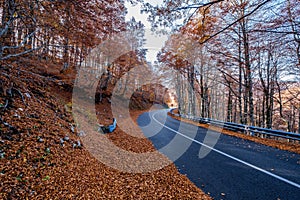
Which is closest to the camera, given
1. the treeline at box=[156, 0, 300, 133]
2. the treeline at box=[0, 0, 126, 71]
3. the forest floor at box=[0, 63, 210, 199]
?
the forest floor at box=[0, 63, 210, 199]

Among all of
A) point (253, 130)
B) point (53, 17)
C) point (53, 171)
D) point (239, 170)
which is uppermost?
point (53, 17)

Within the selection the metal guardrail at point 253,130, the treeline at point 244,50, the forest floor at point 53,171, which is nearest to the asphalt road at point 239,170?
the forest floor at point 53,171

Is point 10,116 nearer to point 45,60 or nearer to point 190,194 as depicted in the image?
point 190,194

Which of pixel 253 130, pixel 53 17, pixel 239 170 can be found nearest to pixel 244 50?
pixel 253 130

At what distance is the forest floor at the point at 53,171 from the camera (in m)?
2.43

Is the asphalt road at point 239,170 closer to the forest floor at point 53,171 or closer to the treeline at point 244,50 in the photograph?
the forest floor at point 53,171

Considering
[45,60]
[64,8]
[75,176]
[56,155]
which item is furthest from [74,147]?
[45,60]

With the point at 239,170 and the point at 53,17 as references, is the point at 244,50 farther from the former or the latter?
the point at 53,17

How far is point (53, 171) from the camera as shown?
290 centimetres

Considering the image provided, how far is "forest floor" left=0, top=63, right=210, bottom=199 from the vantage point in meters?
2.43

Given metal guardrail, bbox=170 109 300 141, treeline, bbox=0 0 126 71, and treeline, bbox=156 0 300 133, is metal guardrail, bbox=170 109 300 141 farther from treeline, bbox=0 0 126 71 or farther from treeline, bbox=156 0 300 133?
treeline, bbox=0 0 126 71

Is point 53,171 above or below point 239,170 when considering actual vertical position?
above

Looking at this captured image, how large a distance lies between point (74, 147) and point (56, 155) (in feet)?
2.92

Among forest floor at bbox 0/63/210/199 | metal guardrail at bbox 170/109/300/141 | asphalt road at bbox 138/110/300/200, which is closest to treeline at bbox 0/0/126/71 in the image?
forest floor at bbox 0/63/210/199
